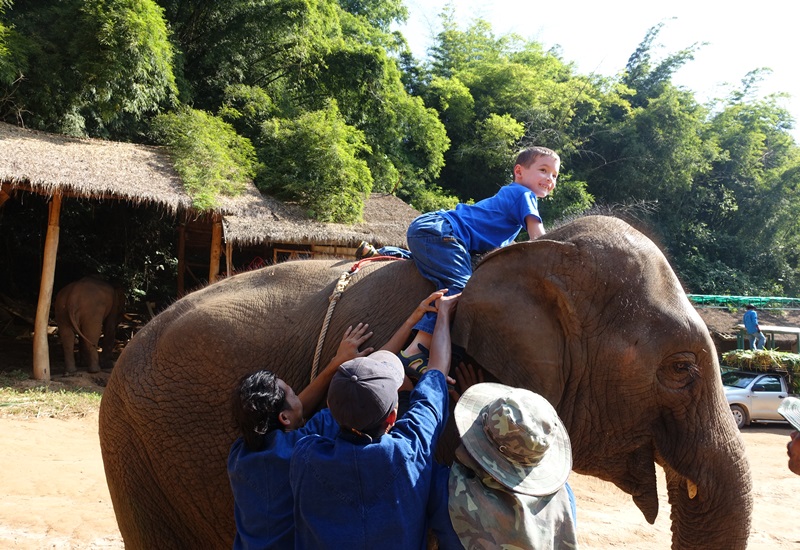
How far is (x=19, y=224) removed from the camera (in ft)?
54.7

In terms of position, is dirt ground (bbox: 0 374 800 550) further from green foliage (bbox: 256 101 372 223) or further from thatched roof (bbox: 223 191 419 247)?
green foliage (bbox: 256 101 372 223)

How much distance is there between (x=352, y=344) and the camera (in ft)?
8.95

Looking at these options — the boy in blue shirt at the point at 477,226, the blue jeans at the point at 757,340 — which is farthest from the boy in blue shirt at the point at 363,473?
the blue jeans at the point at 757,340

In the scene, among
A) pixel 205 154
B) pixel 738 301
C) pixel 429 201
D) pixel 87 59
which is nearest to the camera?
pixel 87 59

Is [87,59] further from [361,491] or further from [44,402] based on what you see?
[361,491]

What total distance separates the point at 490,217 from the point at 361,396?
1407mm

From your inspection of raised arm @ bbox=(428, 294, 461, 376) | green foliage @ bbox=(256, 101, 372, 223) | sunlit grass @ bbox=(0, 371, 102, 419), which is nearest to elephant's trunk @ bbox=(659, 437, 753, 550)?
raised arm @ bbox=(428, 294, 461, 376)

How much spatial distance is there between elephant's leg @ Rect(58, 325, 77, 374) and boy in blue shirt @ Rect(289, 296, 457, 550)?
42.8 ft

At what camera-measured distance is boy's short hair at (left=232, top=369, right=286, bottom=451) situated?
2.21m

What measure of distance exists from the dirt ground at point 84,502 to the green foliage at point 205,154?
16.4ft

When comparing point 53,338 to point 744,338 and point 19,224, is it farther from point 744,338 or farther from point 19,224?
point 744,338

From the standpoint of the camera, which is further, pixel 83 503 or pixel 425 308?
pixel 83 503

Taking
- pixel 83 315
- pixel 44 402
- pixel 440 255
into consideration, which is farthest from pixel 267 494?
pixel 83 315

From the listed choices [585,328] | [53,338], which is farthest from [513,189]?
[53,338]
